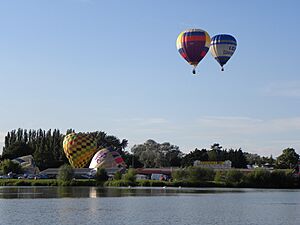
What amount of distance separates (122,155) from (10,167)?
127 feet

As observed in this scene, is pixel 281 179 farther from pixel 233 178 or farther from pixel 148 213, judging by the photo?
pixel 148 213

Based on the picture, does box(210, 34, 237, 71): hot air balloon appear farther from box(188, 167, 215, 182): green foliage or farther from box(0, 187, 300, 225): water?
box(188, 167, 215, 182): green foliage

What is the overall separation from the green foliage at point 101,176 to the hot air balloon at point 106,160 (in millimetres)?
8585

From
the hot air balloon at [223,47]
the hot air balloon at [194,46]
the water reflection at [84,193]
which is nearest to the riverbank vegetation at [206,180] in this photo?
the water reflection at [84,193]

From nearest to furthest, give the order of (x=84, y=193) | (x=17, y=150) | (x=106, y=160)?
(x=84, y=193) < (x=106, y=160) < (x=17, y=150)

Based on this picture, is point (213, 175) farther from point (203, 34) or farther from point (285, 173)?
point (203, 34)

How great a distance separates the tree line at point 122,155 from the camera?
112m

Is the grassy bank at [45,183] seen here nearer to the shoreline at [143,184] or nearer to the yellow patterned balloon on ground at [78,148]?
the shoreline at [143,184]

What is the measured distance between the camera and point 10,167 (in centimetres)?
9850

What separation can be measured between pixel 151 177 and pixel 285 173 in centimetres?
2078

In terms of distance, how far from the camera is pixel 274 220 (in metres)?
33.8

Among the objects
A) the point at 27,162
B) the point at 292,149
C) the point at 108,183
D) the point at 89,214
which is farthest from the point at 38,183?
the point at 292,149

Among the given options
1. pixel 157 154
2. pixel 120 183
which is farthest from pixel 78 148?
pixel 157 154

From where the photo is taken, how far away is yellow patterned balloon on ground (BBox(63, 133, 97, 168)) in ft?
305
